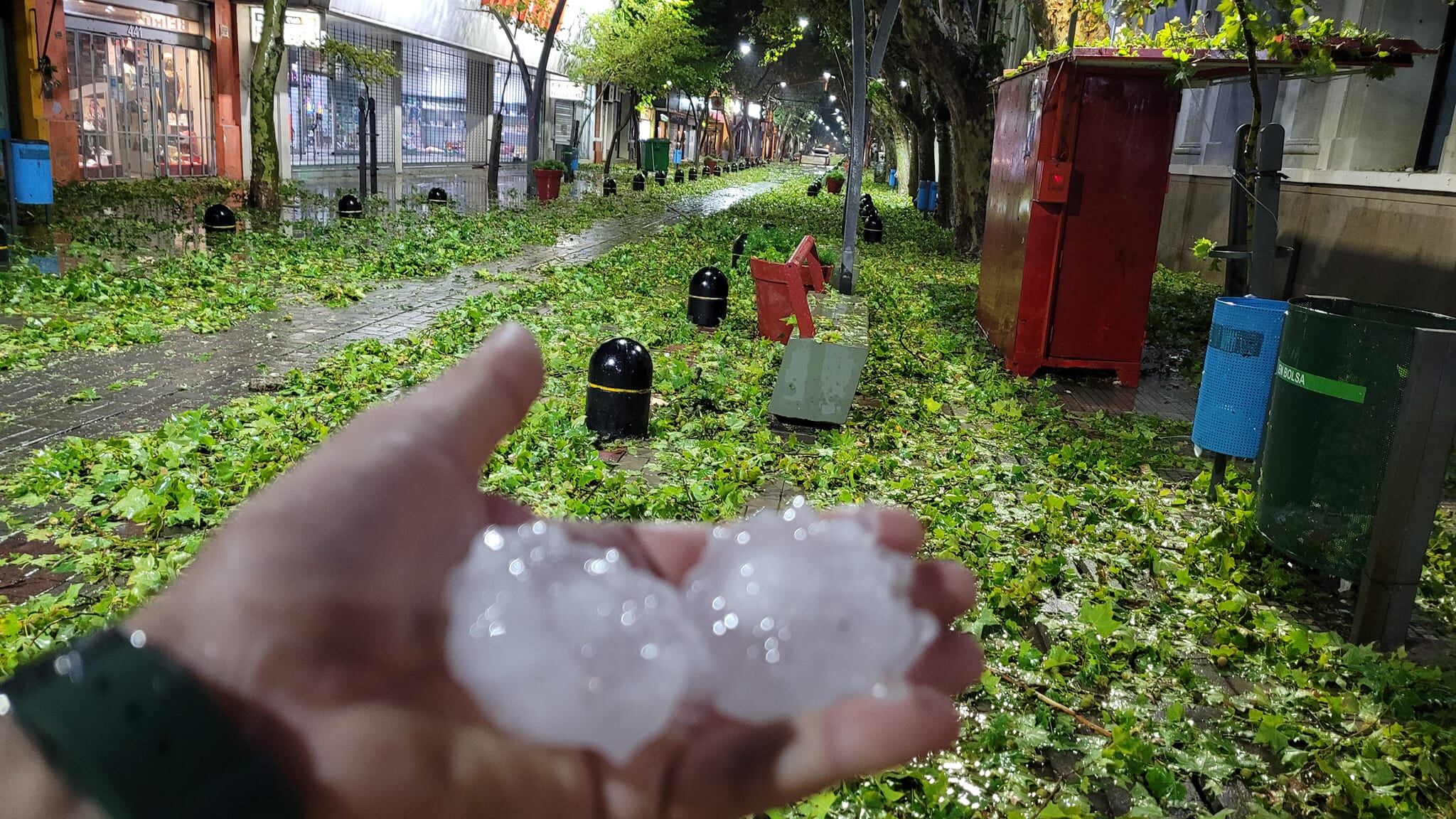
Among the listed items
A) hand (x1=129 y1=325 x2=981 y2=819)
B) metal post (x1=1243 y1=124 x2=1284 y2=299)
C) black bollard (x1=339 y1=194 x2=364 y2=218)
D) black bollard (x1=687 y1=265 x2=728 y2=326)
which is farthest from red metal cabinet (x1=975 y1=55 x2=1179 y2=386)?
black bollard (x1=339 y1=194 x2=364 y2=218)

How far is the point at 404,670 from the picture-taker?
1578mm

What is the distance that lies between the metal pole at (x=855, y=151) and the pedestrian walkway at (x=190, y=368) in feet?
14.5

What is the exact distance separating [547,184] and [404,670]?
25.9 m

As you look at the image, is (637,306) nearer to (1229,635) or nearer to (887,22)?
(887,22)

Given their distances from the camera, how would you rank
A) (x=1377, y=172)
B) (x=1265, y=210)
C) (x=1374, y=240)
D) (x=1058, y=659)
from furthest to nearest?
(x=1377, y=172) < (x=1374, y=240) < (x=1265, y=210) < (x=1058, y=659)

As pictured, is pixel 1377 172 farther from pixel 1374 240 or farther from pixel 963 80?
pixel 963 80

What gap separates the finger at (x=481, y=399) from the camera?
1.74 m

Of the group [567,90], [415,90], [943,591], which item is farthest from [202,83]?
[567,90]

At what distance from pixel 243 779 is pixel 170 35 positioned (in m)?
26.1

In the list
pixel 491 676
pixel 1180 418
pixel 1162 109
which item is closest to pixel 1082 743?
→ pixel 491 676

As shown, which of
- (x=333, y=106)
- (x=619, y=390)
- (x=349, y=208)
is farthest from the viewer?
(x=333, y=106)

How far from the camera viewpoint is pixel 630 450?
658 cm

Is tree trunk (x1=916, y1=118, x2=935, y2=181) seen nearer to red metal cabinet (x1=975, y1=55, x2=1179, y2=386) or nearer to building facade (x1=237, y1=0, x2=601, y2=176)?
building facade (x1=237, y1=0, x2=601, y2=176)

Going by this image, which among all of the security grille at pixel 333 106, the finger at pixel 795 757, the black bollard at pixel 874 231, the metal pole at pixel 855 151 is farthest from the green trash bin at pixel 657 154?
the finger at pixel 795 757
